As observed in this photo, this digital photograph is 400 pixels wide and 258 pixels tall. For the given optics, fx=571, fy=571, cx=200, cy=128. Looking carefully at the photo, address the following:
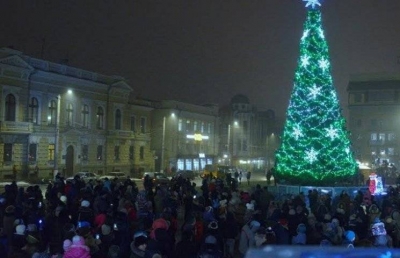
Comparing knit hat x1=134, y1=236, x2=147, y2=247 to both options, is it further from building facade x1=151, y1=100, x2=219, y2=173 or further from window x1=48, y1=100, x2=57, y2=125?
building facade x1=151, y1=100, x2=219, y2=173

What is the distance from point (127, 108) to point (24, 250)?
5206 centimetres

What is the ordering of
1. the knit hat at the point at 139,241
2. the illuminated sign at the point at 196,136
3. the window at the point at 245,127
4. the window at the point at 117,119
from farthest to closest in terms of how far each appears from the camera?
the window at the point at 245,127
the illuminated sign at the point at 196,136
the window at the point at 117,119
the knit hat at the point at 139,241

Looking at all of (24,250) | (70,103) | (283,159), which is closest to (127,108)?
(70,103)

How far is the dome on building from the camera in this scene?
100.0 metres

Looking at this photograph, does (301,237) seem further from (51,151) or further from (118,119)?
(118,119)

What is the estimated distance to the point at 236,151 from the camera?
94.2 meters

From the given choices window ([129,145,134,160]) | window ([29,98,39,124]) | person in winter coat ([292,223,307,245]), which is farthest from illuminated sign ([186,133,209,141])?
person in winter coat ([292,223,307,245])

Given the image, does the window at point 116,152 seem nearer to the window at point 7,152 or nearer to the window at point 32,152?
the window at point 32,152

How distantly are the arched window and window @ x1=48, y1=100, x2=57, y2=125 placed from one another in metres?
4.52

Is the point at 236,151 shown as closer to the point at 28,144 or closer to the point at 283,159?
the point at 28,144

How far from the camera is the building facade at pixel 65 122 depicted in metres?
43.9

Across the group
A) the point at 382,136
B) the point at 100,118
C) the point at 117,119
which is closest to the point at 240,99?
the point at 382,136

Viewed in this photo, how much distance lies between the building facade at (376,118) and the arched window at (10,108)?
2244 inches

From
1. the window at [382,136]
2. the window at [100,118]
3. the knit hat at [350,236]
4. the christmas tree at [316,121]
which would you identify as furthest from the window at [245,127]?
the knit hat at [350,236]
